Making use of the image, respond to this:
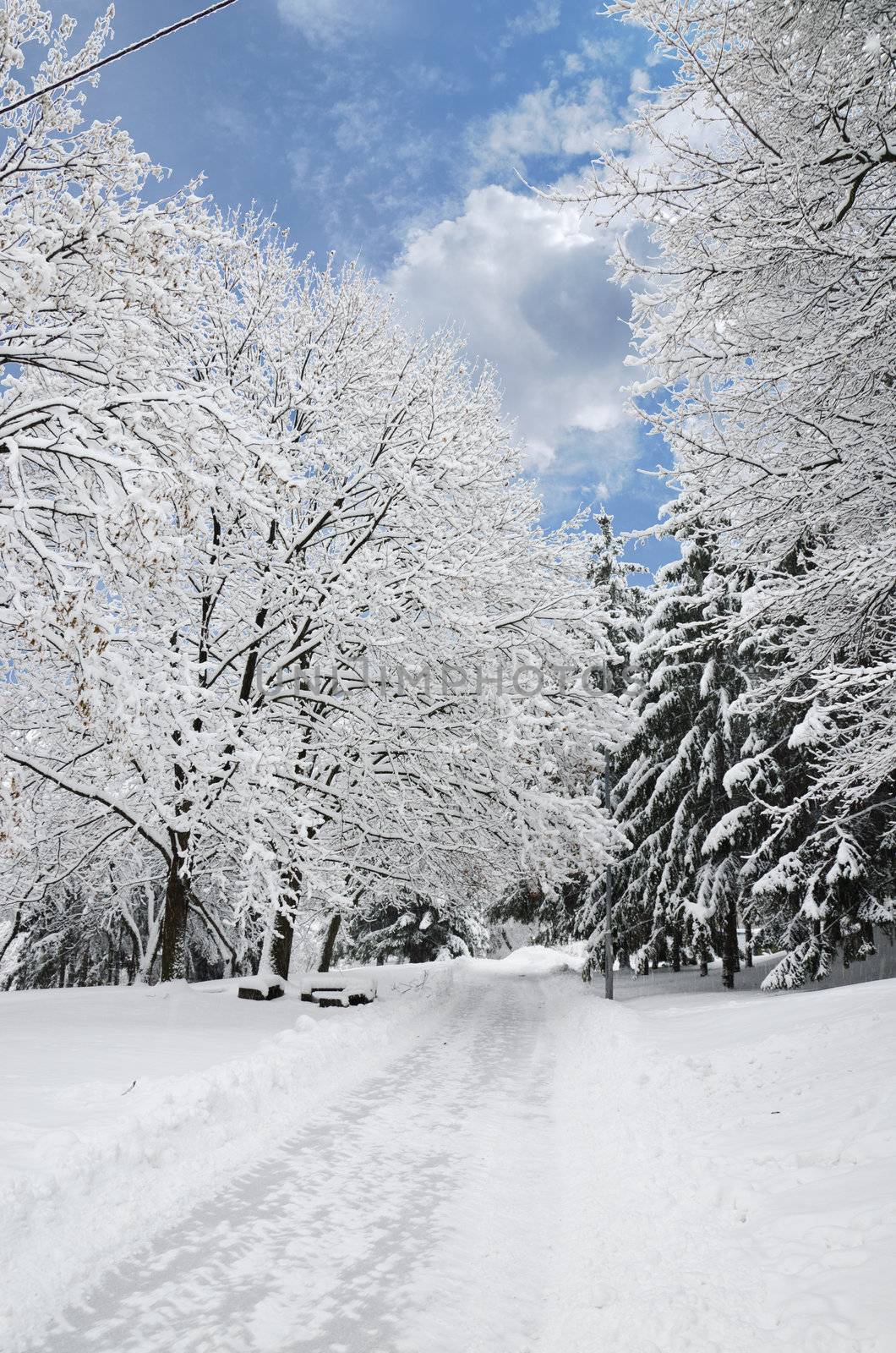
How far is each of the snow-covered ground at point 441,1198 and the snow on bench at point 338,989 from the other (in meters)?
4.11

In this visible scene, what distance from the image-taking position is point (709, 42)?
20.5ft

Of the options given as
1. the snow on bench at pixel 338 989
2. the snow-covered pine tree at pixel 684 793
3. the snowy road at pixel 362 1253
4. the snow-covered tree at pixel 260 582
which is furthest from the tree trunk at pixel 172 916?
the snow-covered pine tree at pixel 684 793

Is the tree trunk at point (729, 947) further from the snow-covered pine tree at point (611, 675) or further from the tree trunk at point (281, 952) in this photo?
the tree trunk at point (281, 952)

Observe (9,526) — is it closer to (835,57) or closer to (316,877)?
(316,877)

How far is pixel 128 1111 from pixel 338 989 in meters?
8.18

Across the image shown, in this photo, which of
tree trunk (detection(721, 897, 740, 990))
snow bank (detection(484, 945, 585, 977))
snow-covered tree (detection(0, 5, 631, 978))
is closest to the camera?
snow-covered tree (detection(0, 5, 631, 978))

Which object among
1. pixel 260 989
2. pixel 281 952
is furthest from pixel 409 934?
pixel 260 989

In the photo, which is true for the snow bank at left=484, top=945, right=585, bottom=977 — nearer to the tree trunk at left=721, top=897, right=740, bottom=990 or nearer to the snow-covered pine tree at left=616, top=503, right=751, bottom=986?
the snow-covered pine tree at left=616, top=503, right=751, bottom=986

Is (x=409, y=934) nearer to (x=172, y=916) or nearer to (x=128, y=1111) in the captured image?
(x=172, y=916)

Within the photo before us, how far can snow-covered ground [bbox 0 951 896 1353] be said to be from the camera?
3049 mm

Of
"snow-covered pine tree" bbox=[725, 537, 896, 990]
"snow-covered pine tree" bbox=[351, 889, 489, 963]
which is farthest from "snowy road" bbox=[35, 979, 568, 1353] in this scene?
"snow-covered pine tree" bbox=[351, 889, 489, 963]

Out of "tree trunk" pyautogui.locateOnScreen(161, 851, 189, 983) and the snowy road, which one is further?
"tree trunk" pyautogui.locateOnScreen(161, 851, 189, 983)

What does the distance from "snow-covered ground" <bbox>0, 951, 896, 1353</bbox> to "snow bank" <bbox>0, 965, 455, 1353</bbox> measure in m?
0.02

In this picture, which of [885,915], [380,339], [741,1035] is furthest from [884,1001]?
[380,339]
